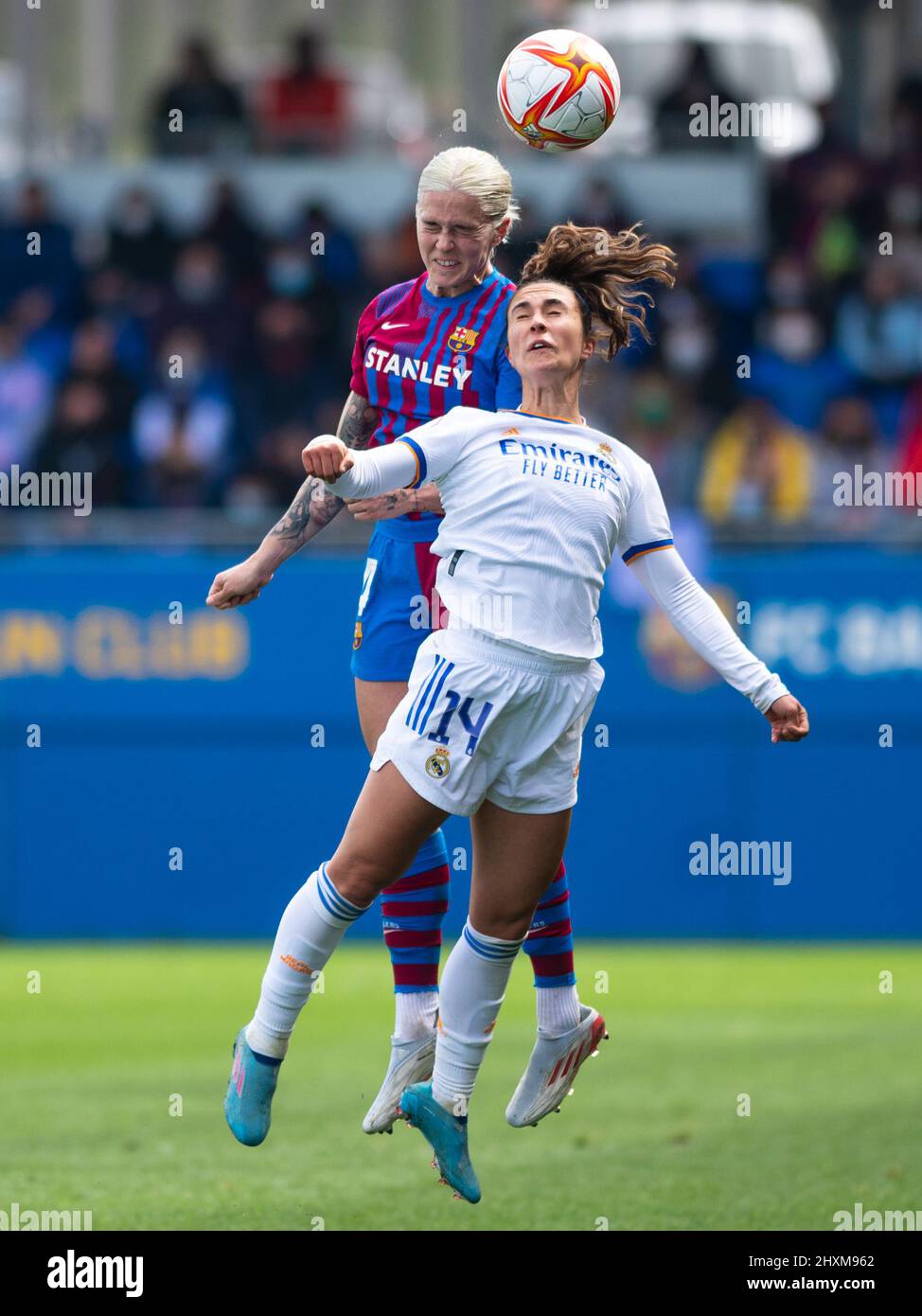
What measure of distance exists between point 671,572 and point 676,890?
26.3 feet

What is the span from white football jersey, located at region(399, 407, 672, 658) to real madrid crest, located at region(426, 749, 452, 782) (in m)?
0.37

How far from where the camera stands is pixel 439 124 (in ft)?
64.6

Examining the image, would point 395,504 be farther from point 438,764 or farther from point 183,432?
point 183,432

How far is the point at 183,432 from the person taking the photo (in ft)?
49.8

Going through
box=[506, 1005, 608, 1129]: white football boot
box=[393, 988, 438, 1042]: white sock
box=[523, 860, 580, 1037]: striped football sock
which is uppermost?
box=[523, 860, 580, 1037]: striped football sock

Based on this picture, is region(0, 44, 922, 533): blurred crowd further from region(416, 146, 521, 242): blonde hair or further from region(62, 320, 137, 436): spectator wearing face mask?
region(416, 146, 521, 242): blonde hair

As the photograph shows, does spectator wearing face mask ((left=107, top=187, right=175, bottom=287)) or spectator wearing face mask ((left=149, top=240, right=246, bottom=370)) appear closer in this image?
spectator wearing face mask ((left=149, top=240, right=246, bottom=370))

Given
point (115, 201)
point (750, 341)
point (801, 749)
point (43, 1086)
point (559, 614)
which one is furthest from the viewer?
point (115, 201)

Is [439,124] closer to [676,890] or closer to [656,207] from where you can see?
[656,207]

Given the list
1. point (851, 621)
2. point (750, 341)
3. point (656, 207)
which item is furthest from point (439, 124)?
point (851, 621)

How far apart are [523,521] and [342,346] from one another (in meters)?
10.2

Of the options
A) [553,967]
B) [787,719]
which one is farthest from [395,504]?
[553,967]

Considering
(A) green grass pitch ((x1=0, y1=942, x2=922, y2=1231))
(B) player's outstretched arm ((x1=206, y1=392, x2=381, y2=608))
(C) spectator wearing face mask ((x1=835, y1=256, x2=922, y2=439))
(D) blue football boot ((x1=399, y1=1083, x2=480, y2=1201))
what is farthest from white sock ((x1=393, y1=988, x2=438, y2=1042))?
(C) spectator wearing face mask ((x1=835, y1=256, x2=922, y2=439))

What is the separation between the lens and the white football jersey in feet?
20.2
